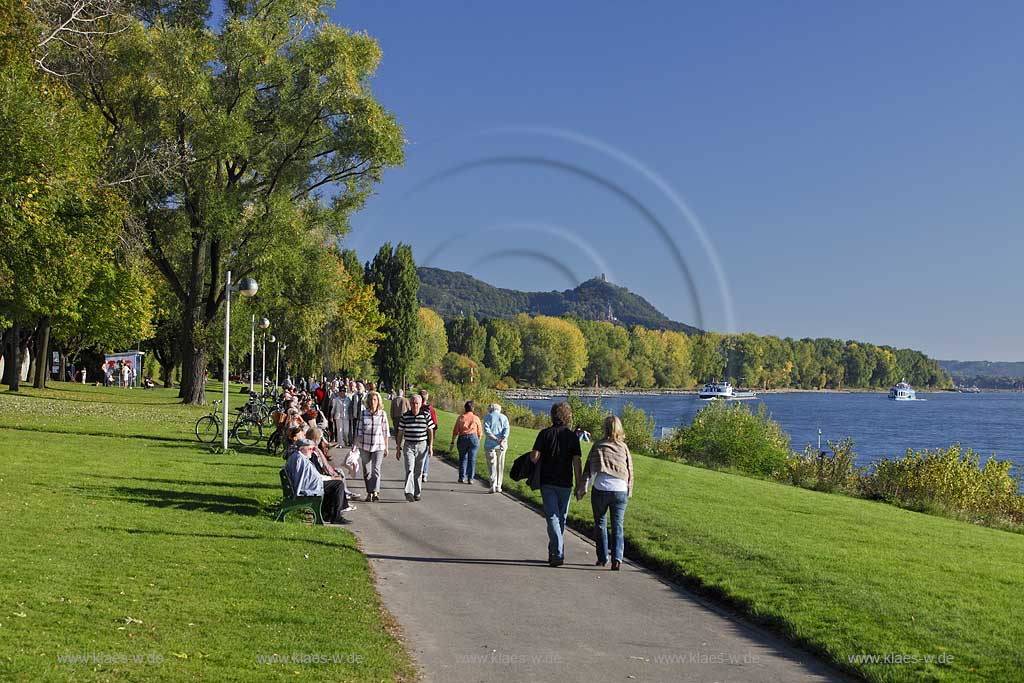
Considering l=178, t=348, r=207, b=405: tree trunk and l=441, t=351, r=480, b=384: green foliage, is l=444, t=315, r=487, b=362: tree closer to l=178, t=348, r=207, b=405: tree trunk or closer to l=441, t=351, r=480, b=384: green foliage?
l=441, t=351, r=480, b=384: green foliage

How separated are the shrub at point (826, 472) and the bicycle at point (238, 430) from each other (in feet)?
47.0

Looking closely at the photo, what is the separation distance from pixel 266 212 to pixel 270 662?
32.4 metres

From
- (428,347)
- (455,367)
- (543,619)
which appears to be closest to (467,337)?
(455,367)

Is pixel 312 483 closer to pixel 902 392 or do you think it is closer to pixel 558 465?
pixel 558 465

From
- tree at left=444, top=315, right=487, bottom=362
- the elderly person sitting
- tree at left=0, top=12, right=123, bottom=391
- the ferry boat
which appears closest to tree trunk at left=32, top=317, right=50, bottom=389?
tree at left=0, top=12, right=123, bottom=391

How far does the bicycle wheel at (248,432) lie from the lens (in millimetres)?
26672

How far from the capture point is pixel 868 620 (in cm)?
896

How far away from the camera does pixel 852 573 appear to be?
36.5ft

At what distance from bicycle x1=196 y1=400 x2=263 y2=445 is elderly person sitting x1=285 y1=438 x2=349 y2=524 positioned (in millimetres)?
11973

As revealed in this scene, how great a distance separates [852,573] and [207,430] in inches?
735

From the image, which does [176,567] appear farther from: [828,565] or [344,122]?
[344,122]

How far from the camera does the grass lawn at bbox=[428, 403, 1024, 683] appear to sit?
8109mm

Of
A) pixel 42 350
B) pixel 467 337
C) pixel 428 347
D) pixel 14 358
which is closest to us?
pixel 14 358

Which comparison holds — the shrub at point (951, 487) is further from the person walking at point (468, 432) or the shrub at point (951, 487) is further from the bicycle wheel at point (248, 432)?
the bicycle wheel at point (248, 432)
